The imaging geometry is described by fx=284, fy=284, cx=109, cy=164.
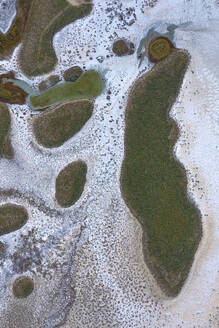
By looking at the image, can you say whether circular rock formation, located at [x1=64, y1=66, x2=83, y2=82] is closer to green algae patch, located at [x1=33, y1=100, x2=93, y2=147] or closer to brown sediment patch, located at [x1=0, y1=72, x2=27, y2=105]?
green algae patch, located at [x1=33, y1=100, x2=93, y2=147]

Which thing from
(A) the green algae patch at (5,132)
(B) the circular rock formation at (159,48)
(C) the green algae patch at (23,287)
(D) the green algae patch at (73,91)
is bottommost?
(C) the green algae patch at (23,287)

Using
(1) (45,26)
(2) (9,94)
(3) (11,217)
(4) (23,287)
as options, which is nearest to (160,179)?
(3) (11,217)

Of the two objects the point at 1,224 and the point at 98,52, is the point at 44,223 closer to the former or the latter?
the point at 1,224

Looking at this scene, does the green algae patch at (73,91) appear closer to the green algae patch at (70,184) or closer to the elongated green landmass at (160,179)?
the elongated green landmass at (160,179)

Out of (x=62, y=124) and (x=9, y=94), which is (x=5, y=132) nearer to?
(x=9, y=94)

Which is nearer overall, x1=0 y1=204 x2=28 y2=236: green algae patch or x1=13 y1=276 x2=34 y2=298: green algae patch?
x1=13 y1=276 x2=34 y2=298: green algae patch

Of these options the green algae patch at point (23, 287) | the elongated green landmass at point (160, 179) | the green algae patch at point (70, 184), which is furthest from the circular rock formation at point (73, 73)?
the green algae patch at point (23, 287)

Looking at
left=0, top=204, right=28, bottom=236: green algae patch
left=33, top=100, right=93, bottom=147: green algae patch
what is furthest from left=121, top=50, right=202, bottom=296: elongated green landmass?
left=0, top=204, right=28, bottom=236: green algae patch
